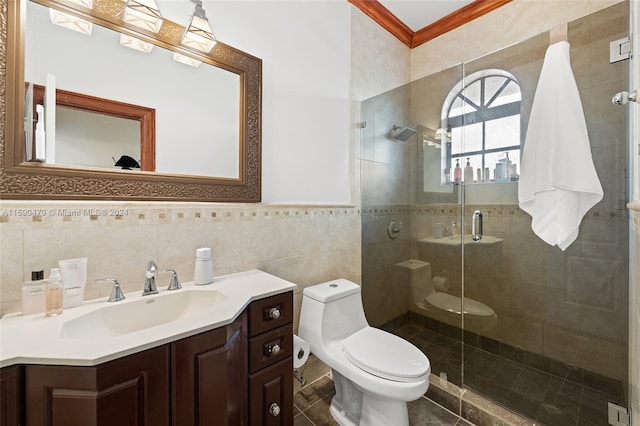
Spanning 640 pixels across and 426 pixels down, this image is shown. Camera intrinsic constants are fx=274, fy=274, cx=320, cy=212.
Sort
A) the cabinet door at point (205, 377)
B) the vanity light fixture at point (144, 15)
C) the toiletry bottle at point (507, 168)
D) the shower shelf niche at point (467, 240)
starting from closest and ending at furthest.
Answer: the cabinet door at point (205, 377)
the vanity light fixture at point (144, 15)
the toiletry bottle at point (507, 168)
the shower shelf niche at point (467, 240)

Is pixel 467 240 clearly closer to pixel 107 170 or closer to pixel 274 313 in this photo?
pixel 274 313

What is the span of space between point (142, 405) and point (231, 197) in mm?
879

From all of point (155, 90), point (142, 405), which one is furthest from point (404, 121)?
point (142, 405)

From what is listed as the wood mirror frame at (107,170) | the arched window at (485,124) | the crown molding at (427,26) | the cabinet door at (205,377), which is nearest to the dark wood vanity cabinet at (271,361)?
the cabinet door at (205,377)

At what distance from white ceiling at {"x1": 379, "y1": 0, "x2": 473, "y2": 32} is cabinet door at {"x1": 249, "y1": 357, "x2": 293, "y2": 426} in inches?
99.7

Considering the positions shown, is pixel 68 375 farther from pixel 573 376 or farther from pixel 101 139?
pixel 573 376

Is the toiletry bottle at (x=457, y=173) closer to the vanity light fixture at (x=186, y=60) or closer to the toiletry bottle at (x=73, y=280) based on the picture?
the vanity light fixture at (x=186, y=60)

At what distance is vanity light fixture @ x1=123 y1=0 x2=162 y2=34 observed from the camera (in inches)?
43.1

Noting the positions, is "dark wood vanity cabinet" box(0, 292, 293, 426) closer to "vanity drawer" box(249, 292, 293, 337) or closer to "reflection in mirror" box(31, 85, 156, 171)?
"vanity drawer" box(249, 292, 293, 337)

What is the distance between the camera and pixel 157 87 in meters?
1.20

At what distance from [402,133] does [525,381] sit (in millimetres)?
1747

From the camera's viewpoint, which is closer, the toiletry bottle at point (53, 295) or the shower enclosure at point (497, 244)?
the toiletry bottle at point (53, 295)

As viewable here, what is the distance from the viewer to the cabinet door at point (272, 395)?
1.08 m

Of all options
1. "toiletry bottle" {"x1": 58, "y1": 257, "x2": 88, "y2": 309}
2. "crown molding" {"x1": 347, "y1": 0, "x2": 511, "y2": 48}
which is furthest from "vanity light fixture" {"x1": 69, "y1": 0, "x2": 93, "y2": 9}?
"crown molding" {"x1": 347, "y1": 0, "x2": 511, "y2": 48}
